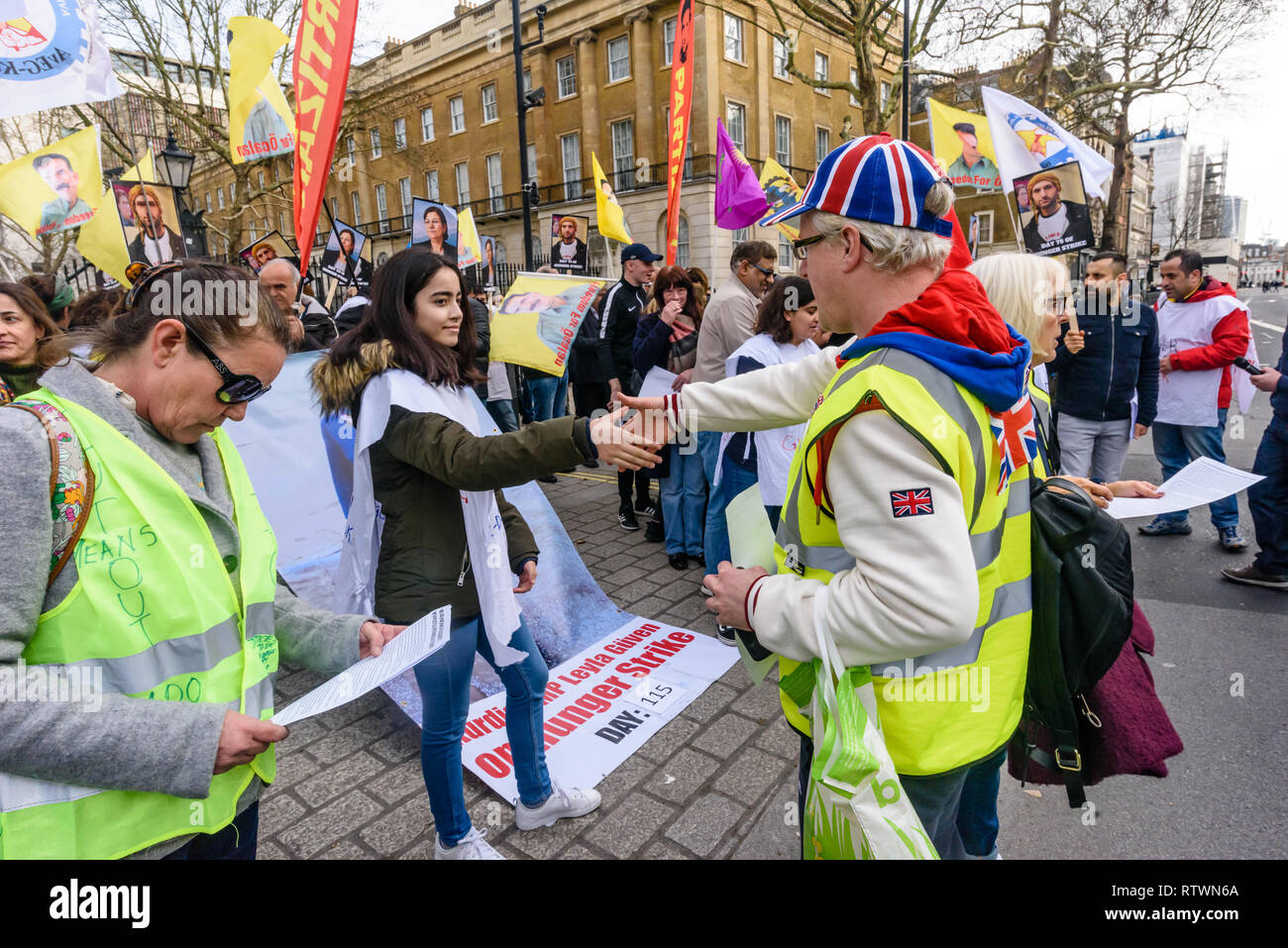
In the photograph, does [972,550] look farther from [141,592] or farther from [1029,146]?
[1029,146]

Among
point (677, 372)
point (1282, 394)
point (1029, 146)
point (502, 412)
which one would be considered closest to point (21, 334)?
point (677, 372)

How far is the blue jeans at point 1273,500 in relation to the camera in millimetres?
4727

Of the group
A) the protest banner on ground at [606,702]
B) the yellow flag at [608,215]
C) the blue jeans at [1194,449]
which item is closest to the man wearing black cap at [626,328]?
the yellow flag at [608,215]

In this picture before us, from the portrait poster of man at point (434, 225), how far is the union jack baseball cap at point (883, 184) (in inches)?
274

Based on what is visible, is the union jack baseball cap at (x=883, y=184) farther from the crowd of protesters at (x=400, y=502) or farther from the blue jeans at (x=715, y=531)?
the blue jeans at (x=715, y=531)

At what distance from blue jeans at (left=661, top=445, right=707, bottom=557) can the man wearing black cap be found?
3.36 ft

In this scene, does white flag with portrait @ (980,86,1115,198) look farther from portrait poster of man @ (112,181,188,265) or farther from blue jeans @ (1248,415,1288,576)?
portrait poster of man @ (112,181,188,265)

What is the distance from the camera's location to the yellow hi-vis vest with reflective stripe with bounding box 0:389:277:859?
4.01 ft

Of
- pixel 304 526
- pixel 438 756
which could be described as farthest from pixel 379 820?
pixel 304 526

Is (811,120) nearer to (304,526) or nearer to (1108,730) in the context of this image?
(304,526)

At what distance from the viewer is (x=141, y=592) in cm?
127

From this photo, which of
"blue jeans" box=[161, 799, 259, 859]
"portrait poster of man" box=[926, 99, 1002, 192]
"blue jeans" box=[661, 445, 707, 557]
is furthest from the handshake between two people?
"portrait poster of man" box=[926, 99, 1002, 192]

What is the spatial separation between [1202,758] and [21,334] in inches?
213
